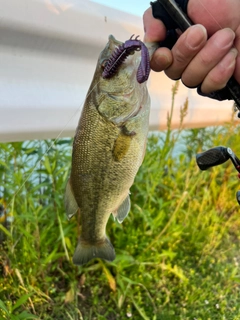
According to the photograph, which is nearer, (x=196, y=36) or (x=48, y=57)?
(x=196, y=36)

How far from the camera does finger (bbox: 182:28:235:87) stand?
1.22m

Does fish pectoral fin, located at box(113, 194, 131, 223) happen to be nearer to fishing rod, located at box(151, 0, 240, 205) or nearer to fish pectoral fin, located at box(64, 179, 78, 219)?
fish pectoral fin, located at box(64, 179, 78, 219)

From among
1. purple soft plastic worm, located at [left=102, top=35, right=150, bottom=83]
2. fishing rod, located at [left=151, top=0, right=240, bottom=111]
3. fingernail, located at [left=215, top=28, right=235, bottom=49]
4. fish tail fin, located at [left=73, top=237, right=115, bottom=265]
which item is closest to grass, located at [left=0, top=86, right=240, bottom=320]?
fish tail fin, located at [left=73, top=237, right=115, bottom=265]

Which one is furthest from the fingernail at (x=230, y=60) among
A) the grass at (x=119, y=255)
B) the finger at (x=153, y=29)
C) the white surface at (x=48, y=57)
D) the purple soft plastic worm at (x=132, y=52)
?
the grass at (x=119, y=255)

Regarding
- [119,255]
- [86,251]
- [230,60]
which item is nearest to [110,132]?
[230,60]

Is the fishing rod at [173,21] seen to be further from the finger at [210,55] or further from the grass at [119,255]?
the grass at [119,255]

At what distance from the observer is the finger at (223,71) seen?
49.3 inches

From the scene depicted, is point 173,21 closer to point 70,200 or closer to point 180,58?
point 180,58

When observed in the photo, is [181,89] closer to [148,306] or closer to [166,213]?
[166,213]

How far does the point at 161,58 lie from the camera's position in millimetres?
1254

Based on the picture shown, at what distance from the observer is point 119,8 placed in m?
2.19

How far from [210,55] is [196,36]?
3.7 inches

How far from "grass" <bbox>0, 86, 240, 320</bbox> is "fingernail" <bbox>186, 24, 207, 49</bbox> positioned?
2.67 ft

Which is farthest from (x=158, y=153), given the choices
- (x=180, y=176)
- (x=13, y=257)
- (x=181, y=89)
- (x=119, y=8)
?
(x=13, y=257)
